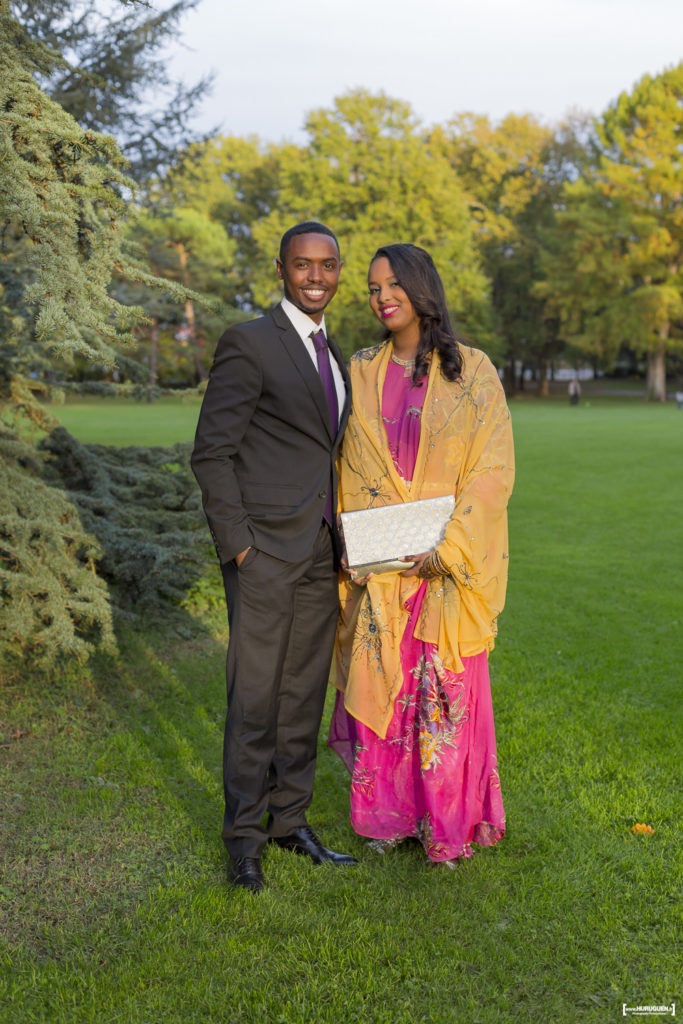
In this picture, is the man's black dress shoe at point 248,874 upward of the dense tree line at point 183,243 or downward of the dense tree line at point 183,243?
downward

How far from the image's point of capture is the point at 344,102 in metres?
44.0

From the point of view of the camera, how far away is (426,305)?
3.36 m

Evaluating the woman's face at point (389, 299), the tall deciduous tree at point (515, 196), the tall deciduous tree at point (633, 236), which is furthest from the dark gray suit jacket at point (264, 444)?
the tall deciduous tree at point (515, 196)

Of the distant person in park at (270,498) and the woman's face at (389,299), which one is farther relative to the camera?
the woman's face at (389,299)

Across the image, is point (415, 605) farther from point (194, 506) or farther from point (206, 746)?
point (194, 506)

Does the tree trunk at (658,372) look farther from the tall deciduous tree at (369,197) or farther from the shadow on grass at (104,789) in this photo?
the shadow on grass at (104,789)

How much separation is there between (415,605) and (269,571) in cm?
61

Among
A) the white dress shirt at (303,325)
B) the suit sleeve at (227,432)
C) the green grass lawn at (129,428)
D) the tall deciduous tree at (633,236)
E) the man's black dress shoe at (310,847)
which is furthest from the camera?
the tall deciduous tree at (633,236)

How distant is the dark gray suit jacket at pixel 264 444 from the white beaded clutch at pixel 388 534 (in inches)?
5.8

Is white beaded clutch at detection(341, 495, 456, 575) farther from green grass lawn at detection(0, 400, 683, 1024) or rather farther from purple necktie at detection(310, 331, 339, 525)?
green grass lawn at detection(0, 400, 683, 1024)

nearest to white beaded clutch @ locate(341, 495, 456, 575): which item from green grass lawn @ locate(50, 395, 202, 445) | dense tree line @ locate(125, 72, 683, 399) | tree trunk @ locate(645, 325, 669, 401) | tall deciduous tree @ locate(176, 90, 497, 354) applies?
green grass lawn @ locate(50, 395, 202, 445)

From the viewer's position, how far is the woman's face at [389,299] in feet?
11.0

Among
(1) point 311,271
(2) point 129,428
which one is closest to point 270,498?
(1) point 311,271

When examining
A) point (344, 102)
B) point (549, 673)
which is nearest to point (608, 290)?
point (344, 102)
